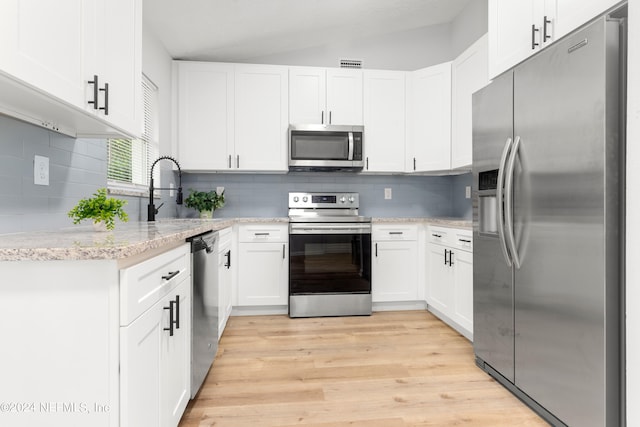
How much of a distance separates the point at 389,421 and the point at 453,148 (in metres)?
2.43

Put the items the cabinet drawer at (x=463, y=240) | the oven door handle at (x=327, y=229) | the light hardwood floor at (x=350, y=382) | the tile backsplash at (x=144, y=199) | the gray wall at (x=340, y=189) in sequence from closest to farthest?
the tile backsplash at (x=144, y=199) → the light hardwood floor at (x=350, y=382) → the cabinet drawer at (x=463, y=240) → the oven door handle at (x=327, y=229) → the gray wall at (x=340, y=189)

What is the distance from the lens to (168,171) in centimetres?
339

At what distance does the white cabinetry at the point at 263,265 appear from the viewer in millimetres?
3338

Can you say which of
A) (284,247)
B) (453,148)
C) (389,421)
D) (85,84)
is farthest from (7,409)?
(453,148)

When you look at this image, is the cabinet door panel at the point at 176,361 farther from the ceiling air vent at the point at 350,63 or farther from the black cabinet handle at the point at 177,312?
the ceiling air vent at the point at 350,63

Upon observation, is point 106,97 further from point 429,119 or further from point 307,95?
point 429,119

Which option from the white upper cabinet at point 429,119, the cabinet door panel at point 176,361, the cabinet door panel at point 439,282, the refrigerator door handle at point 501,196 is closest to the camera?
the cabinet door panel at point 176,361

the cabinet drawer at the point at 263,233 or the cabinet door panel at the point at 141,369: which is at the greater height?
the cabinet drawer at the point at 263,233

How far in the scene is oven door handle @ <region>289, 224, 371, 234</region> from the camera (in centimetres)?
329

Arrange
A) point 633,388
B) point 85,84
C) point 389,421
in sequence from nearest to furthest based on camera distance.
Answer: point 633,388 → point 85,84 → point 389,421

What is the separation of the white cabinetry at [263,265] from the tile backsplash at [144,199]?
55 centimetres

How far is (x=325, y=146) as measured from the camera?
3.50 metres

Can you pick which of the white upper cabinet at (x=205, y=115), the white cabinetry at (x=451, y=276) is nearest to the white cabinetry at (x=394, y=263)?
the white cabinetry at (x=451, y=276)

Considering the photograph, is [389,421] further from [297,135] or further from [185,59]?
[185,59]
